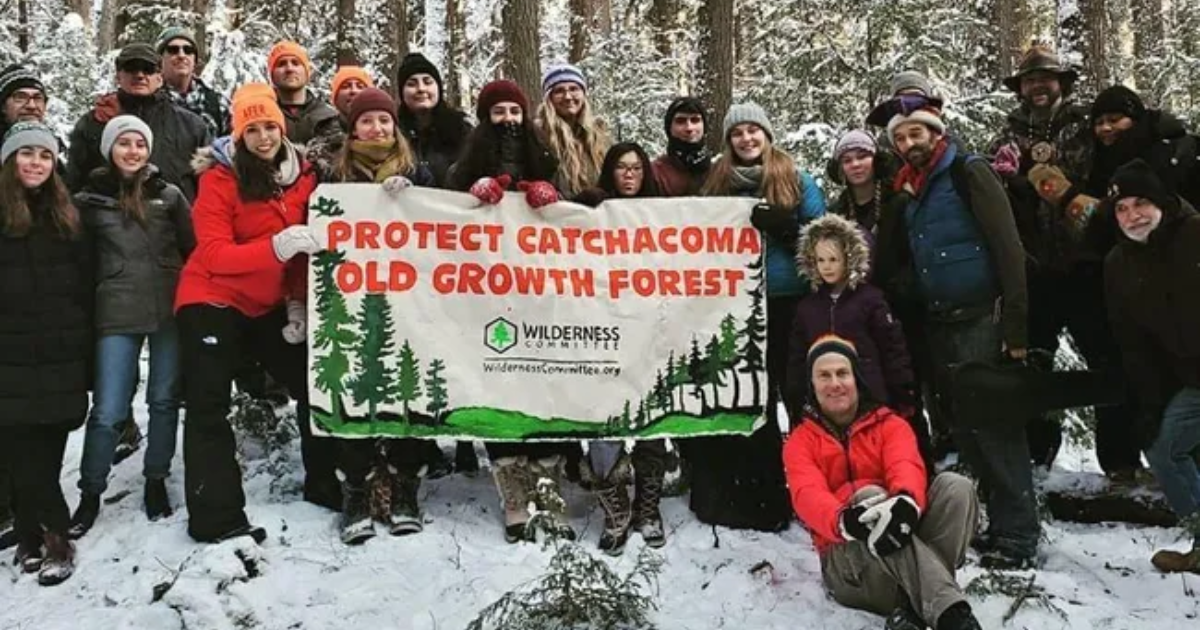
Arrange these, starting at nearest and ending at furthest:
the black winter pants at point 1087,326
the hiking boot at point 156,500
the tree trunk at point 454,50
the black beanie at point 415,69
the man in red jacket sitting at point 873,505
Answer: the man in red jacket sitting at point 873,505, the hiking boot at point 156,500, the black winter pants at point 1087,326, the black beanie at point 415,69, the tree trunk at point 454,50

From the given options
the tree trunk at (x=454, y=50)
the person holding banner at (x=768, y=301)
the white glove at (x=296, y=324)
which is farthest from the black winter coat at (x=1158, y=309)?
the tree trunk at (x=454, y=50)

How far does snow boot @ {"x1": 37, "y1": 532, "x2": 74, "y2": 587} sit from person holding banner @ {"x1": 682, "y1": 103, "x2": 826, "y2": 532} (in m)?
3.58

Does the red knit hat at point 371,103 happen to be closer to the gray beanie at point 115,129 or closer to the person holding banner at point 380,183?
the person holding banner at point 380,183

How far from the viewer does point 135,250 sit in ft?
18.2

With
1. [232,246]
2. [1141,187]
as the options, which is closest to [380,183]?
[232,246]

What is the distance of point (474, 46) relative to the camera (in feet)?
69.8

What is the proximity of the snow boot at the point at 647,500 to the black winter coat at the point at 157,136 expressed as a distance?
145 inches

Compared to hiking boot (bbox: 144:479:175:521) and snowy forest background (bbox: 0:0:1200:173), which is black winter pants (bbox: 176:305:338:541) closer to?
hiking boot (bbox: 144:479:175:521)

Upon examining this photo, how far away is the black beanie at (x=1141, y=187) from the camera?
476 cm

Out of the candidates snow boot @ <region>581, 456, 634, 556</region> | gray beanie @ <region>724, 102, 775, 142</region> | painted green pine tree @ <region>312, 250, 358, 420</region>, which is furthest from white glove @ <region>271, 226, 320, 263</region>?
gray beanie @ <region>724, 102, 775, 142</region>

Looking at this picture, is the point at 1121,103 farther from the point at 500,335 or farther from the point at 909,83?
the point at 500,335

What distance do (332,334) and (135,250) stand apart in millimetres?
1241

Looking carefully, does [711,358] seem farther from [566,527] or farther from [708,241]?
[566,527]

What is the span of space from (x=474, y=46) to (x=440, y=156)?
15979 mm
